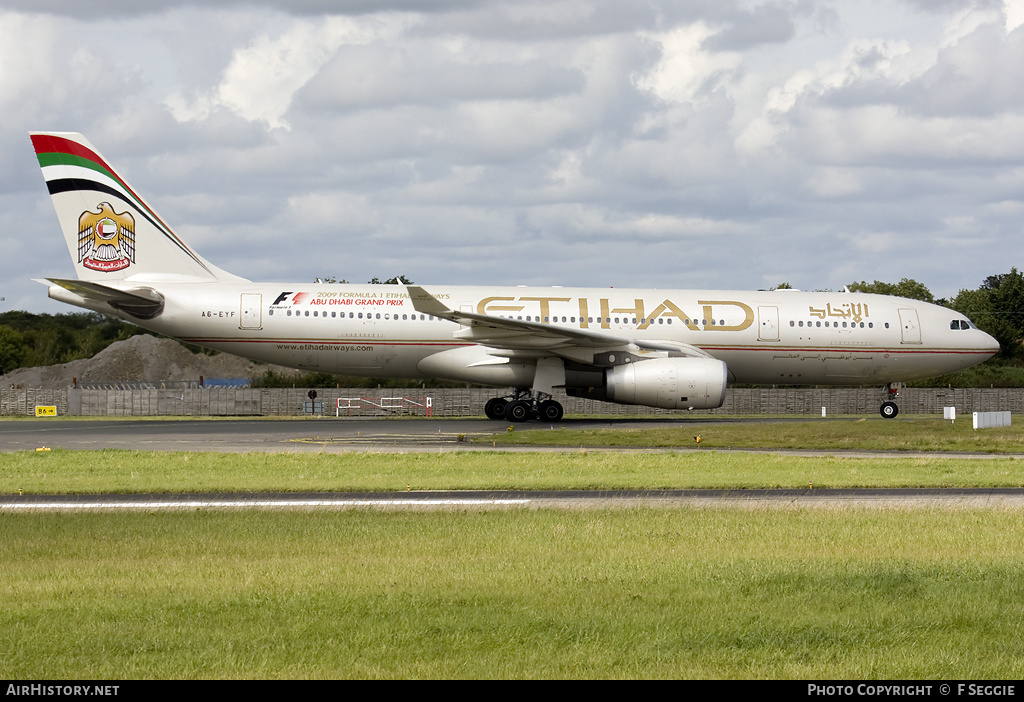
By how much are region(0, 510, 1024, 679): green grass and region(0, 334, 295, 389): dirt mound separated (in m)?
51.3

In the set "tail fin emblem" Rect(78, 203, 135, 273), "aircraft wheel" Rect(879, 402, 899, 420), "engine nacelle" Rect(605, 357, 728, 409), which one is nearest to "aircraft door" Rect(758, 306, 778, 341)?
"engine nacelle" Rect(605, 357, 728, 409)

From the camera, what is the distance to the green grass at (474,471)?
1502 cm

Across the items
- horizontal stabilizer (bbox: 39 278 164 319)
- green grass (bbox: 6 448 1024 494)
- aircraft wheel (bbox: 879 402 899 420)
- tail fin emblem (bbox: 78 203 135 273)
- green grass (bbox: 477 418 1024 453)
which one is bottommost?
green grass (bbox: 6 448 1024 494)

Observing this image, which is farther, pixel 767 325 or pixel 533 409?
pixel 767 325

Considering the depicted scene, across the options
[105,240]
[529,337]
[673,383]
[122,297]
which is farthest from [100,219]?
[673,383]

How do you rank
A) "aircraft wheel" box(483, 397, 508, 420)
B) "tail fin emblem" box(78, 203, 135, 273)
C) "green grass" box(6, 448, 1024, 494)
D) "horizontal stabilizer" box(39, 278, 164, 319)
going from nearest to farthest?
1. "green grass" box(6, 448, 1024, 494)
2. "horizontal stabilizer" box(39, 278, 164, 319)
3. "tail fin emblem" box(78, 203, 135, 273)
4. "aircraft wheel" box(483, 397, 508, 420)

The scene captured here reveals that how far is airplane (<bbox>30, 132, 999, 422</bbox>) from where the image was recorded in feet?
100

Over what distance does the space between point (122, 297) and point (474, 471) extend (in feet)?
55.8

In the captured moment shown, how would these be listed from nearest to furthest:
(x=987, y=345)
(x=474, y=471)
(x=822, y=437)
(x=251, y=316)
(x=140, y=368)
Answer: (x=474, y=471)
(x=822, y=437)
(x=251, y=316)
(x=987, y=345)
(x=140, y=368)

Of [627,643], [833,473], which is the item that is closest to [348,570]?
[627,643]

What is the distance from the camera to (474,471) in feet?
A: 55.7

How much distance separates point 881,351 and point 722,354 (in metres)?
4.97

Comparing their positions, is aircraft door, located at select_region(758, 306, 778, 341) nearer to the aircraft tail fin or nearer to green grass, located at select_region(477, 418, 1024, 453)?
green grass, located at select_region(477, 418, 1024, 453)

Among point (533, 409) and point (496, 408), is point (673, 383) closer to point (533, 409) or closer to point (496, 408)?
point (533, 409)
